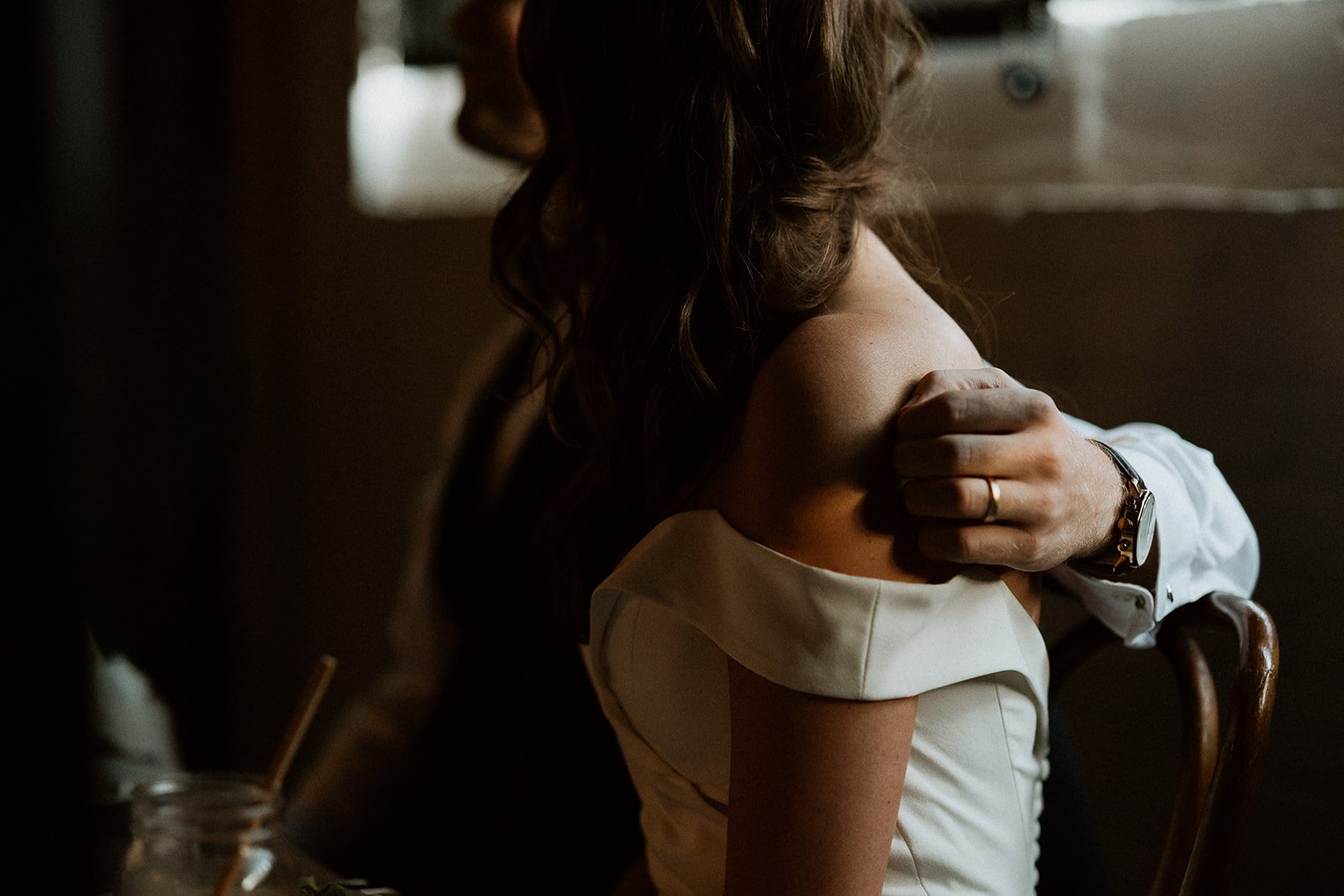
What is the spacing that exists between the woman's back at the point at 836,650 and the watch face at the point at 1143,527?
99 mm

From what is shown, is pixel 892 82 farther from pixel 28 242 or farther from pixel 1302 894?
pixel 28 242

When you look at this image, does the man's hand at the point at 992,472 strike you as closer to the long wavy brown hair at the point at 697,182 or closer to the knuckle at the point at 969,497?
the knuckle at the point at 969,497

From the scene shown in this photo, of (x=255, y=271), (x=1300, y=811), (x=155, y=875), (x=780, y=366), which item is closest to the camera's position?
(x=780, y=366)

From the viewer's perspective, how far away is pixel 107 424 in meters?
2.37

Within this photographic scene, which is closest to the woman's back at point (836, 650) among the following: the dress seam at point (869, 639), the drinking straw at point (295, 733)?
the dress seam at point (869, 639)

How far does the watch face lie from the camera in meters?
0.85

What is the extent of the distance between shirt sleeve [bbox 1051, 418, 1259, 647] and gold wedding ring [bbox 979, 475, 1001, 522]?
0.21 metres

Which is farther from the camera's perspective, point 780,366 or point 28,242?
point 28,242

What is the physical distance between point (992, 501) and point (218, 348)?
2.24 metres

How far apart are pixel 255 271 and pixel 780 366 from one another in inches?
84.3

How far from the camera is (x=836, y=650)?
2.46 ft

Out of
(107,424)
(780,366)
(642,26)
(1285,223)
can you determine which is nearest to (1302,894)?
(1285,223)

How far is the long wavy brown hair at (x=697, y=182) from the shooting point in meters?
0.85

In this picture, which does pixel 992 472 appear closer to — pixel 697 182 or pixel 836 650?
pixel 836 650
